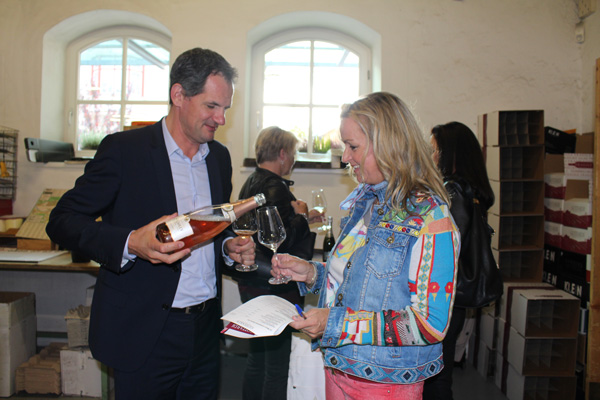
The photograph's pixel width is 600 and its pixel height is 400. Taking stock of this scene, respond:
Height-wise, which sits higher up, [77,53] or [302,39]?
[302,39]

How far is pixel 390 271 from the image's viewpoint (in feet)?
3.75

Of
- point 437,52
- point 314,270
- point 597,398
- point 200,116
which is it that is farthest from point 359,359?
point 437,52

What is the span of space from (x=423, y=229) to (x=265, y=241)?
747mm

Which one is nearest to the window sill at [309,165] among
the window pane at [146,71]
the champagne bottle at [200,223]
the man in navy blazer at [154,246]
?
the window pane at [146,71]

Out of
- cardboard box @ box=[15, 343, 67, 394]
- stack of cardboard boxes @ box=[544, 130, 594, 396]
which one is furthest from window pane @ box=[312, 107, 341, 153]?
cardboard box @ box=[15, 343, 67, 394]

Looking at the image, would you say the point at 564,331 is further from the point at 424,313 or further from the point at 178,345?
the point at 178,345

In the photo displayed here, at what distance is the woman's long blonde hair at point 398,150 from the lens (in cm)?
119

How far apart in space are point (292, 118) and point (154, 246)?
9.56ft

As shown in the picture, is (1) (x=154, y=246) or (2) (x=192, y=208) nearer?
(1) (x=154, y=246)

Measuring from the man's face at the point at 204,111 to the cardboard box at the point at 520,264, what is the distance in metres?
2.47

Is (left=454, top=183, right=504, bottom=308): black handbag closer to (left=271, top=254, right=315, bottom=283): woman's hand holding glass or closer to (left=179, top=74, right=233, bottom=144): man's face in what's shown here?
(left=271, top=254, right=315, bottom=283): woman's hand holding glass

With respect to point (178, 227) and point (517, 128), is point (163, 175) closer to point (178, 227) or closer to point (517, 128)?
point (178, 227)

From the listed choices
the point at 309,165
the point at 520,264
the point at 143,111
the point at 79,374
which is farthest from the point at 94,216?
the point at 520,264

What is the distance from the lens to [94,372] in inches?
117
